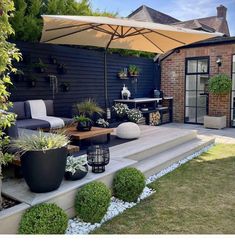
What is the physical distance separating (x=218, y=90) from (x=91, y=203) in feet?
22.7

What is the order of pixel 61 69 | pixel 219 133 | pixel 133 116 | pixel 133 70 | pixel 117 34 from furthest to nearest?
pixel 133 70
pixel 219 133
pixel 133 116
pixel 61 69
pixel 117 34

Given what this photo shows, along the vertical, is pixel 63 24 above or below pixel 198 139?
above

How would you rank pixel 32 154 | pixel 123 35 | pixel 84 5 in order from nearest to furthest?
pixel 32 154 → pixel 123 35 → pixel 84 5

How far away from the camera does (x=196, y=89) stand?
9602mm

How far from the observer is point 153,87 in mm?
10172

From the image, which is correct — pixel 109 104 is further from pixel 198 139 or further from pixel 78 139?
pixel 78 139

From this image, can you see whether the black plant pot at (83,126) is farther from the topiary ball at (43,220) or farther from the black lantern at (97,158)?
the topiary ball at (43,220)

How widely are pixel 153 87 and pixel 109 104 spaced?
2527 millimetres

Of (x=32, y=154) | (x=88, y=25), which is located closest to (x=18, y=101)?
(x=88, y=25)

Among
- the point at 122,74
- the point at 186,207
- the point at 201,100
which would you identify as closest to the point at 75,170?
the point at 186,207

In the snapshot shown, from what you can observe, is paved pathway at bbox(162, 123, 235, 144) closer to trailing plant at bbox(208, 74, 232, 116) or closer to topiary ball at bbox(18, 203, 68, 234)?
trailing plant at bbox(208, 74, 232, 116)

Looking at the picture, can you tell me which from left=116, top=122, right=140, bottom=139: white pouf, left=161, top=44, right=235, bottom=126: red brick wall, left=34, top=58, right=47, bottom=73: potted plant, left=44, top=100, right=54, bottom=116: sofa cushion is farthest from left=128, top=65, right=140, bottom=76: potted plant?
left=116, top=122, right=140, bottom=139: white pouf

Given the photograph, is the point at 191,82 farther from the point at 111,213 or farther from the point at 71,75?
the point at 111,213

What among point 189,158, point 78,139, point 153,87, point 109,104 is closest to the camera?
point 78,139
